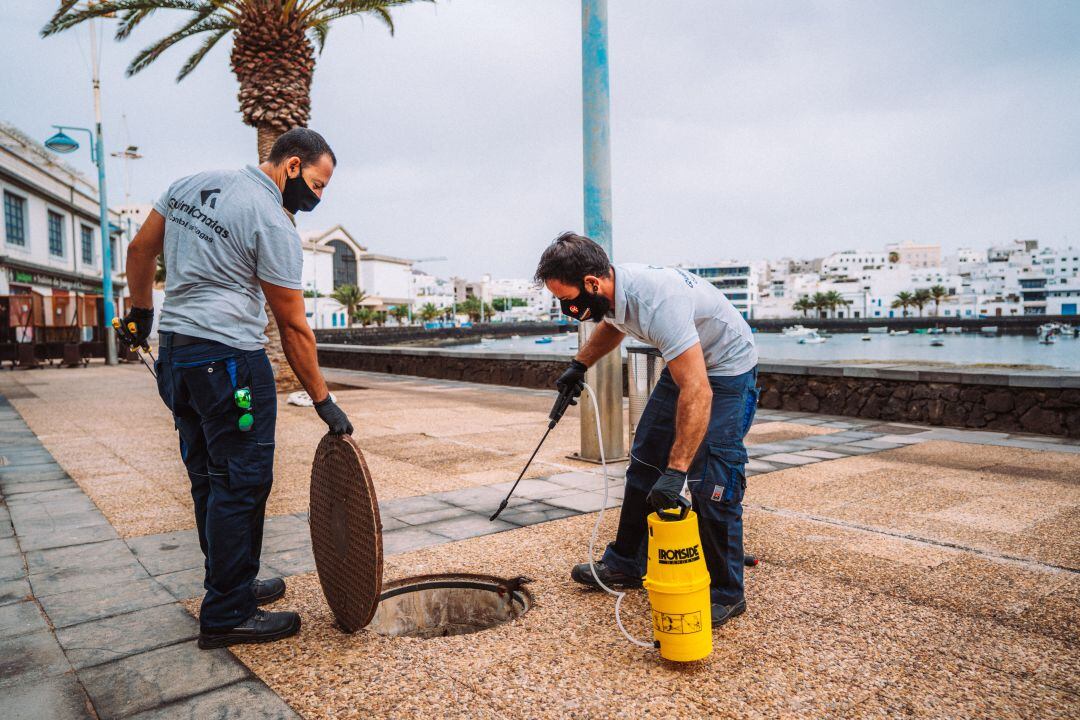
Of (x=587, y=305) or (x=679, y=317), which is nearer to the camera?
(x=679, y=317)

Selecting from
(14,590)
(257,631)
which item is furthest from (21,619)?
(257,631)

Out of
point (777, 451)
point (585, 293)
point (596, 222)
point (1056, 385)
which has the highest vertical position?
point (596, 222)

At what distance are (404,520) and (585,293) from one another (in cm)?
230

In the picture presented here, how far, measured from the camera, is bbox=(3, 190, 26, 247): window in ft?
88.4

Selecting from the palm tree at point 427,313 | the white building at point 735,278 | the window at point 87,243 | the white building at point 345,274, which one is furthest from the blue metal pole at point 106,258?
the white building at point 735,278

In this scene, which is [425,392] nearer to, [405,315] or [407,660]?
[407,660]

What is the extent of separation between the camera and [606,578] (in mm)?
3234

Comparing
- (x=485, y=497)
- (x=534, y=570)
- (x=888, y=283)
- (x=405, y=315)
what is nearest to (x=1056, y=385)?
(x=485, y=497)

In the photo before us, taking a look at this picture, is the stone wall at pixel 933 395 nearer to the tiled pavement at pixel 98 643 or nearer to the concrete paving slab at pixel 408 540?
the concrete paving slab at pixel 408 540

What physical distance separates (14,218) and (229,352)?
32.2 m

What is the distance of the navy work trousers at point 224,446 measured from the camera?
2.56m

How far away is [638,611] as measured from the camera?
299cm

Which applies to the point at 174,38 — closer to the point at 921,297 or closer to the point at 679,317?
the point at 679,317

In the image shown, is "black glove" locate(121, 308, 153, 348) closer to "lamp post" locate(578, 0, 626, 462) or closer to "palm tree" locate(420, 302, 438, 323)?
"lamp post" locate(578, 0, 626, 462)
